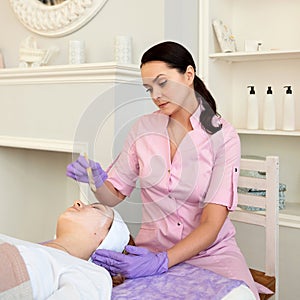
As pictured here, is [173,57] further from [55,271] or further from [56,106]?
[56,106]

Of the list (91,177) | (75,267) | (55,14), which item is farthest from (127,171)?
(55,14)

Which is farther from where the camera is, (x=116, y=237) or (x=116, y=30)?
(x=116, y=30)

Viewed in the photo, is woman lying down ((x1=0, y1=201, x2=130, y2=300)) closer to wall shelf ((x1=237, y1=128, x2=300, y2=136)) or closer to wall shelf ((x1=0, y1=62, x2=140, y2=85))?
wall shelf ((x1=0, y1=62, x2=140, y2=85))

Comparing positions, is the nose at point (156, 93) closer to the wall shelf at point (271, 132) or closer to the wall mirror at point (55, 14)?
the wall shelf at point (271, 132)

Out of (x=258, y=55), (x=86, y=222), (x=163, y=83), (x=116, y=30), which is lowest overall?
(x=86, y=222)

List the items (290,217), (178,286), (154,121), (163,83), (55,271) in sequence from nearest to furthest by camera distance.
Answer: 1. (55,271)
2. (178,286)
3. (163,83)
4. (154,121)
5. (290,217)

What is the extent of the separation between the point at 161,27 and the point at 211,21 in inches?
9.0

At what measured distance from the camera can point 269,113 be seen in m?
2.09

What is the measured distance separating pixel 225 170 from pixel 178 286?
0.41 metres

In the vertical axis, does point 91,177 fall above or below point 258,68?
below

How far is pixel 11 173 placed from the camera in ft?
8.50

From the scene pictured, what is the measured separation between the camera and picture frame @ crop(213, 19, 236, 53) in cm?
205

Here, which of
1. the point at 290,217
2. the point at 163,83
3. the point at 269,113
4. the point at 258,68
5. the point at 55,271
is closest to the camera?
the point at 55,271

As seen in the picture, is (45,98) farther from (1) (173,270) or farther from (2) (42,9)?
(1) (173,270)
